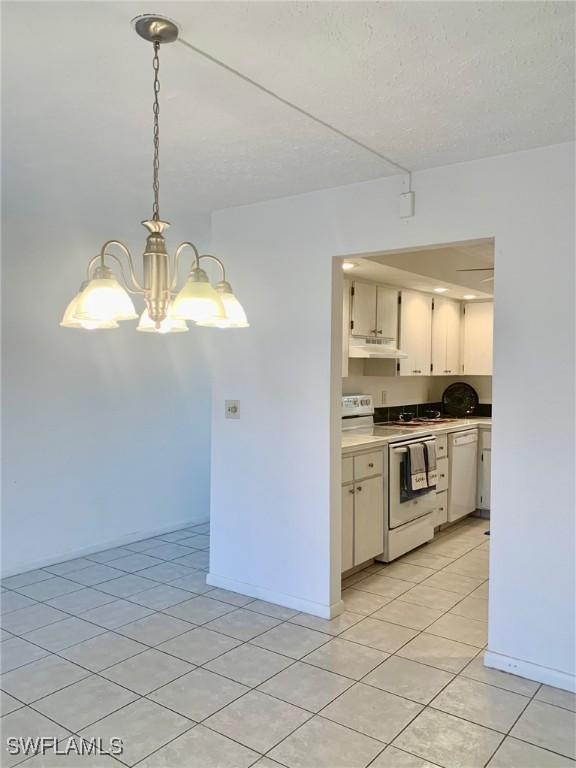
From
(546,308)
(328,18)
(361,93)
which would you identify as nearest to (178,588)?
(546,308)

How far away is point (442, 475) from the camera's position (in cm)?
514

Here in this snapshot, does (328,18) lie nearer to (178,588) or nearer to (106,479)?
(178,588)

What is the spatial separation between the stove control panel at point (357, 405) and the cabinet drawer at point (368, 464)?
0.77 metres

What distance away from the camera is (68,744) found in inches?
90.2

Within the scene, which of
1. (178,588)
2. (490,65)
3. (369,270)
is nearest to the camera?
(490,65)

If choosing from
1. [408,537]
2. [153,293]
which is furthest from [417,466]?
[153,293]

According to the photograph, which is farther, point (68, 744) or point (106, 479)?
point (106, 479)

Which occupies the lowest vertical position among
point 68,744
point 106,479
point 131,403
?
point 68,744

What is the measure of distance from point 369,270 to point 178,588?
2.54m

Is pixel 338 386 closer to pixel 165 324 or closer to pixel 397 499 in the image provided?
pixel 397 499

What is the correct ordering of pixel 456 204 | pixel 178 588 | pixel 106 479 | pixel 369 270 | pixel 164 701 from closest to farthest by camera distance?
pixel 164 701 < pixel 456 204 < pixel 178 588 < pixel 369 270 < pixel 106 479

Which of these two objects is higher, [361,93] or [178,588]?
[361,93]

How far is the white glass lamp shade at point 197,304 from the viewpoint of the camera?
1.74 meters

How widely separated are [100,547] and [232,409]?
70.5 inches
